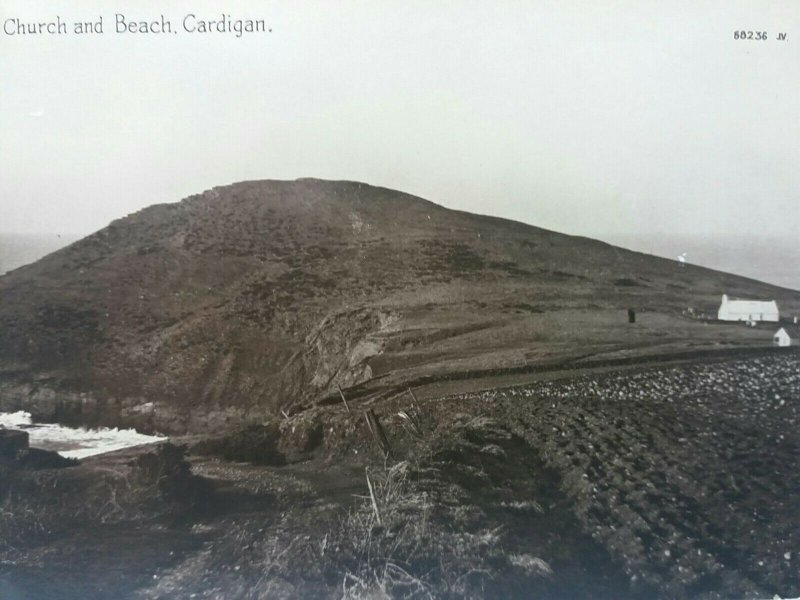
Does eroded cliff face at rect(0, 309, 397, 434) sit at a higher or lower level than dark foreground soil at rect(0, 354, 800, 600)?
higher

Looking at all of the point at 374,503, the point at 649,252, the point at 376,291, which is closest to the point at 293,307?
the point at 376,291

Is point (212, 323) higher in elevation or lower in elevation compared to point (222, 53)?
lower

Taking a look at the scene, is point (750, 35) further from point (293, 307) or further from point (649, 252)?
point (293, 307)

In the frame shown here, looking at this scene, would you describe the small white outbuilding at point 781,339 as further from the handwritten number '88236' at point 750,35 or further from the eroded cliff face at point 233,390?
the eroded cliff face at point 233,390

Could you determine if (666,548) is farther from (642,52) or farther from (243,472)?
(642,52)

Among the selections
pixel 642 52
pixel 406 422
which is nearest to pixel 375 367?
pixel 406 422

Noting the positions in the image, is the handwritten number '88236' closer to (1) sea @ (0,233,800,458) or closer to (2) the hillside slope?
(1) sea @ (0,233,800,458)

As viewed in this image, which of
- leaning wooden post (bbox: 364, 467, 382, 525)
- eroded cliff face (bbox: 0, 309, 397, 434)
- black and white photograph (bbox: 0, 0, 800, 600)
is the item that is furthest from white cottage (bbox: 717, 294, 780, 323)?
leaning wooden post (bbox: 364, 467, 382, 525)

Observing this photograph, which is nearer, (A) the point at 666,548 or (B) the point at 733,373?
(A) the point at 666,548
